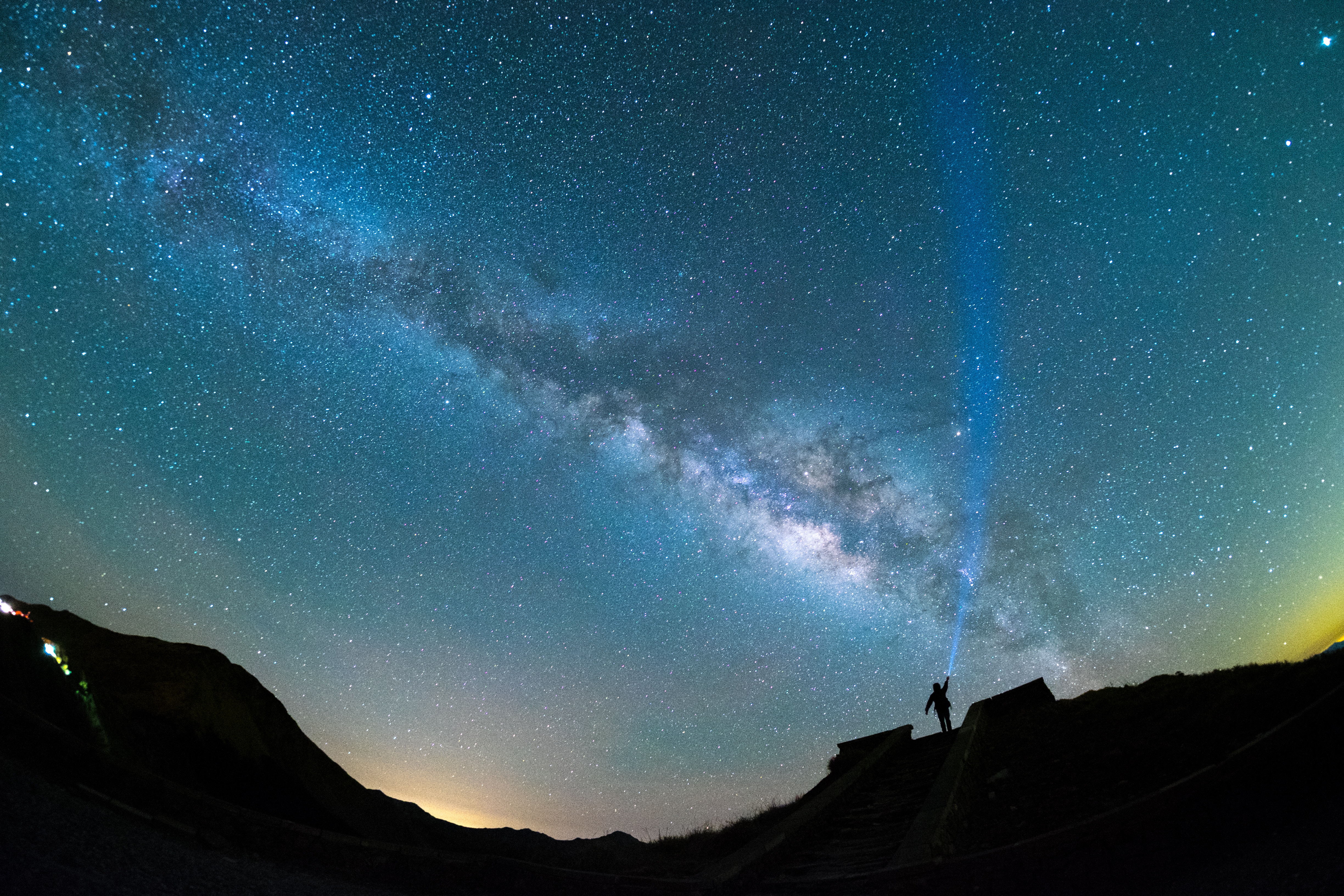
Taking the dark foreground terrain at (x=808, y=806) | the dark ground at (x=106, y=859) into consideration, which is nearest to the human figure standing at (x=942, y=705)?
the dark foreground terrain at (x=808, y=806)

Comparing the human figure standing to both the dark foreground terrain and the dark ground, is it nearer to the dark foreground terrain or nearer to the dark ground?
the dark foreground terrain

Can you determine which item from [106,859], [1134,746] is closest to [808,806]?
[1134,746]

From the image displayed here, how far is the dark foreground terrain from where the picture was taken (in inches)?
207

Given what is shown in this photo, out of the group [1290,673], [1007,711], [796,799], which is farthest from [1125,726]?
[796,799]

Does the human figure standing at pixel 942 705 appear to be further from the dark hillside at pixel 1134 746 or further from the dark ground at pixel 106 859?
the dark ground at pixel 106 859

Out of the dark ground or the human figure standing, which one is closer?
the dark ground

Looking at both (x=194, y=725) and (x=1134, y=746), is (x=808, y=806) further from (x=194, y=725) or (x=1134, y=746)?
(x=194, y=725)

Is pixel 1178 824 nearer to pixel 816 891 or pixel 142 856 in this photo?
pixel 816 891

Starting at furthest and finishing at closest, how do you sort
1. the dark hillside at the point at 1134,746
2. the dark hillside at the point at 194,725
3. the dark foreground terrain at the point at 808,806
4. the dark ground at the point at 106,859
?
the dark hillside at the point at 194,725, the dark hillside at the point at 1134,746, the dark foreground terrain at the point at 808,806, the dark ground at the point at 106,859

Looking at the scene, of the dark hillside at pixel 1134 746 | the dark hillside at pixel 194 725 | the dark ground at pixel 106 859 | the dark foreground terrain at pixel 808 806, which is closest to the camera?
the dark ground at pixel 106 859

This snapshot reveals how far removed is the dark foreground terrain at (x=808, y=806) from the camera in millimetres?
5254

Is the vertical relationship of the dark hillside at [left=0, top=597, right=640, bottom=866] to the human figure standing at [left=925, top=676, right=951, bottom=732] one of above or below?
below

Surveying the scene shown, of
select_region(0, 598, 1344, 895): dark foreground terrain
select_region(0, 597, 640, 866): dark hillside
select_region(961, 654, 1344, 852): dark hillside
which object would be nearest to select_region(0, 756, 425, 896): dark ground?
select_region(0, 598, 1344, 895): dark foreground terrain

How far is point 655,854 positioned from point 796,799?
4.08m
